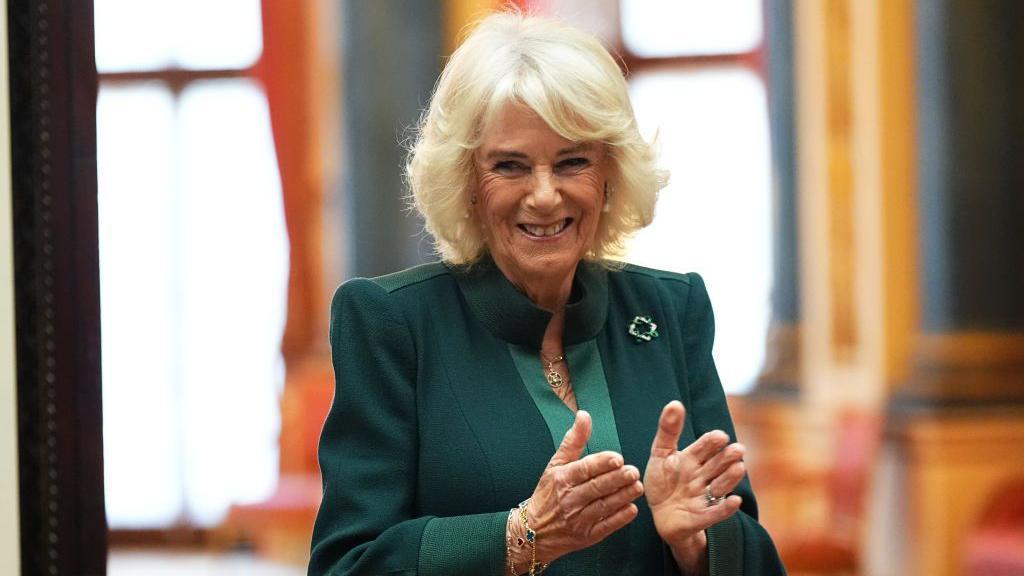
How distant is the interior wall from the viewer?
82.4 inches

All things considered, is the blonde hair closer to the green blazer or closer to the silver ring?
the green blazer

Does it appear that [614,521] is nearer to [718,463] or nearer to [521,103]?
[718,463]

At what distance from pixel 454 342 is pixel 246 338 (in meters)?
7.88

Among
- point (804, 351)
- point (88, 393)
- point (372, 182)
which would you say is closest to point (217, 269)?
point (372, 182)

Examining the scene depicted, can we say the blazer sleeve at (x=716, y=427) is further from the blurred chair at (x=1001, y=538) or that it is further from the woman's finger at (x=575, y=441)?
the blurred chair at (x=1001, y=538)

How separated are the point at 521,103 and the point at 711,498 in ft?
2.12

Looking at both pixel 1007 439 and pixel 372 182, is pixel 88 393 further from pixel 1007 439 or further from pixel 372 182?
pixel 372 182

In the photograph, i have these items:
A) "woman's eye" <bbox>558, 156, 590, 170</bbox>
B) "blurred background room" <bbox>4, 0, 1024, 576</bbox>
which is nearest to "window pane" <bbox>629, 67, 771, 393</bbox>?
"blurred background room" <bbox>4, 0, 1024, 576</bbox>

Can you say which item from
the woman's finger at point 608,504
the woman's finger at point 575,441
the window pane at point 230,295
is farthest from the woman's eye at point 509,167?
the window pane at point 230,295

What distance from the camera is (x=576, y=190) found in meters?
2.05

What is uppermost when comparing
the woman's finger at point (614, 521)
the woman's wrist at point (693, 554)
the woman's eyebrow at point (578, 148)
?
the woman's eyebrow at point (578, 148)

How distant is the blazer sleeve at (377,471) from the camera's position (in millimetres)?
1905

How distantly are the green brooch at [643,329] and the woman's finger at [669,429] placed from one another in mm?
264

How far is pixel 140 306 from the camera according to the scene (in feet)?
32.6
